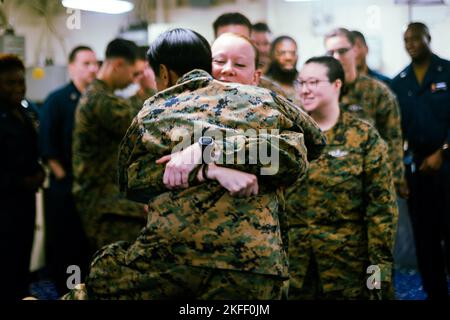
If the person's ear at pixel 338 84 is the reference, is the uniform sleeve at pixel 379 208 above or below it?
below

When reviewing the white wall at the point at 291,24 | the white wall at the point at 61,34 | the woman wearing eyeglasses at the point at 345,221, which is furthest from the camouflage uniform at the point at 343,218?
the white wall at the point at 61,34

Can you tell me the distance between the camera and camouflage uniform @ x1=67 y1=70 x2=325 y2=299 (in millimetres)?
1279

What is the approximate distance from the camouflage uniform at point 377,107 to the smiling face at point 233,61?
51.0 inches

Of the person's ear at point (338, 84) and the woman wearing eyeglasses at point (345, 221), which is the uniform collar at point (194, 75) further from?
the person's ear at point (338, 84)

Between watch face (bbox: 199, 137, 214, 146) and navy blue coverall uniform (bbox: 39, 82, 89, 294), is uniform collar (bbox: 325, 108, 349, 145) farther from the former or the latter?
navy blue coverall uniform (bbox: 39, 82, 89, 294)

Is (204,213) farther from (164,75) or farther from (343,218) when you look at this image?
(343,218)

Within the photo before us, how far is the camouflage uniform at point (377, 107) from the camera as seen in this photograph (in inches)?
122

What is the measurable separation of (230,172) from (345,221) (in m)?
0.98

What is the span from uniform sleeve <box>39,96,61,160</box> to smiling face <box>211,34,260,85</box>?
5.83 ft
